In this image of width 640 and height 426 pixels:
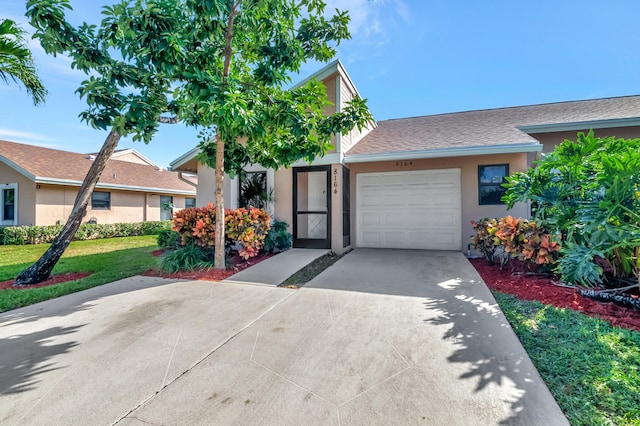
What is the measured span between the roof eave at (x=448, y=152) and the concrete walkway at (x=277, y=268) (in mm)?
3056

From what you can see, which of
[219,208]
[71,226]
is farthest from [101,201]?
[219,208]

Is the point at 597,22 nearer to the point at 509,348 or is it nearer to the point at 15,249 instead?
the point at 509,348

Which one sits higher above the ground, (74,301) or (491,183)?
(491,183)

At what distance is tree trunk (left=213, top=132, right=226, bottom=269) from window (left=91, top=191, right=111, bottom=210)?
43.6 feet

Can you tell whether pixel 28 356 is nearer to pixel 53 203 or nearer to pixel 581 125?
pixel 581 125

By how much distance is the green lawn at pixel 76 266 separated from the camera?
4.93 m

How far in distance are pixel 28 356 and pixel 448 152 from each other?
871 cm

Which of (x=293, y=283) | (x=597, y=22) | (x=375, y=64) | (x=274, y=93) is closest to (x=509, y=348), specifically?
(x=293, y=283)

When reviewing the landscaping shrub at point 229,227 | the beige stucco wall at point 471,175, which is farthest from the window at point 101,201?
the beige stucco wall at point 471,175

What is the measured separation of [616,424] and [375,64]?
10.7 meters

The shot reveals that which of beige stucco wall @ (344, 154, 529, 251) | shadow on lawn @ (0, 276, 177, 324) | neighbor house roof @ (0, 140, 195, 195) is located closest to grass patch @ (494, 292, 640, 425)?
beige stucco wall @ (344, 154, 529, 251)

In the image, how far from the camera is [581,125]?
27.8 feet

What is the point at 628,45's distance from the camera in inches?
349

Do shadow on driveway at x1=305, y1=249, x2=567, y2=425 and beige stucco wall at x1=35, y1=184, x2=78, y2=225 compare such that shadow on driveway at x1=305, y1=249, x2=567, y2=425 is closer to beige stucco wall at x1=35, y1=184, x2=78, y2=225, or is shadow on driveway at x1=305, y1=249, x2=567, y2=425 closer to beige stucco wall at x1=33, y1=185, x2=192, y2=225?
beige stucco wall at x1=33, y1=185, x2=192, y2=225
